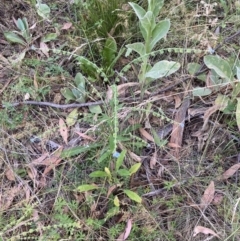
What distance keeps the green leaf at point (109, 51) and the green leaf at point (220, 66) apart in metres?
0.35

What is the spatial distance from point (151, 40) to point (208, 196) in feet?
1.84

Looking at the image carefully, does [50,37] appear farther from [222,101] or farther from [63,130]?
[222,101]

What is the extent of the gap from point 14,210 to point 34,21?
0.85 meters

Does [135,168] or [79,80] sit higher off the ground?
[79,80]

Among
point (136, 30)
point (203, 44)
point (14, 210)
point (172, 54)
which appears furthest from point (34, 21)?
point (14, 210)

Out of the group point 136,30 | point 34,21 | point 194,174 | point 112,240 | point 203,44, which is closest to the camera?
point 112,240

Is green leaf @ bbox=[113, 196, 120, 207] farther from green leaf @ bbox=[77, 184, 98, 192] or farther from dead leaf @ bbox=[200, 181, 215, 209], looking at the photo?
dead leaf @ bbox=[200, 181, 215, 209]

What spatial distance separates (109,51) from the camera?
1674 mm

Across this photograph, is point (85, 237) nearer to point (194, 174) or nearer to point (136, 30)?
point (194, 174)

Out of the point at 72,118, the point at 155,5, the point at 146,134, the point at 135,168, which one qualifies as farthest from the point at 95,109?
the point at 155,5

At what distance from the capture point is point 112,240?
53.4 inches

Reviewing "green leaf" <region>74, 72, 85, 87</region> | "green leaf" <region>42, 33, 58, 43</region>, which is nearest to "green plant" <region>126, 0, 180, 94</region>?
"green leaf" <region>74, 72, 85, 87</region>

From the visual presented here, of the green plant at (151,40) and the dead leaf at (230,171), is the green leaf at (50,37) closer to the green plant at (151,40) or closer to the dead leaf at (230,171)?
the green plant at (151,40)

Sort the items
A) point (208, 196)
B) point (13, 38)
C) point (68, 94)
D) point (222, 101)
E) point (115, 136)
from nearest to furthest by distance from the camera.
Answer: point (115, 136), point (208, 196), point (222, 101), point (68, 94), point (13, 38)
